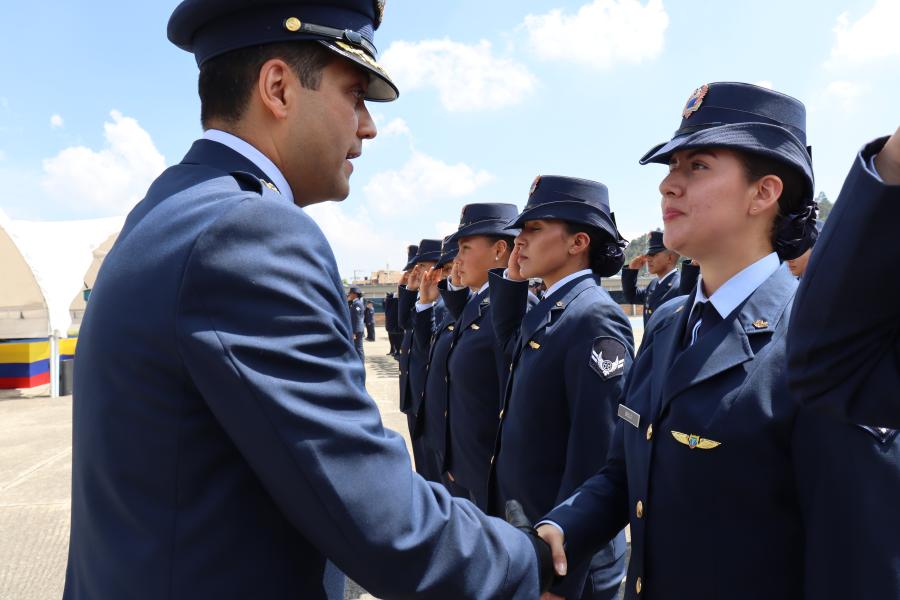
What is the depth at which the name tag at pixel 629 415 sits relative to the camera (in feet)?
6.16

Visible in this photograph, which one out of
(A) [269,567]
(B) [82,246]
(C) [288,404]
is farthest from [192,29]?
(B) [82,246]

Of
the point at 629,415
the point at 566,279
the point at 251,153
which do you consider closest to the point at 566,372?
the point at 566,279

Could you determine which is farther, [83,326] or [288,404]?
[83,326]

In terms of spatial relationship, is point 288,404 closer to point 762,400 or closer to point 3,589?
point 762,400

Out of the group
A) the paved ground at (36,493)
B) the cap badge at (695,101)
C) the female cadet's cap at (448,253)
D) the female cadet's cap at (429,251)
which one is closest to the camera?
the cap badge at (695,101)

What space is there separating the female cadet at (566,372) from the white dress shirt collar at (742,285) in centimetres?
90

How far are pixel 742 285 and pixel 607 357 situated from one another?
38.2 inches

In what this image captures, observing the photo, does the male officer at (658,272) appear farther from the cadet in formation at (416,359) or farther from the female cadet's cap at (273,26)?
the female cadet's cap at (273,26)

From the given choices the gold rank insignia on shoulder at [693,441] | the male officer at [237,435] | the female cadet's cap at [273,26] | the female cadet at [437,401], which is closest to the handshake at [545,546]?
the male officer at [237,435]

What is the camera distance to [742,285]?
183 centimetres

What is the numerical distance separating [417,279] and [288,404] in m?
7.33

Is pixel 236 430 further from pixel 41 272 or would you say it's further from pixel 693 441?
pixel 41 272

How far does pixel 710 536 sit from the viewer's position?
5.24 feet

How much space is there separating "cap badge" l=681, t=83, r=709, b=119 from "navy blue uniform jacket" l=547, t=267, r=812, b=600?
1.83 feet
